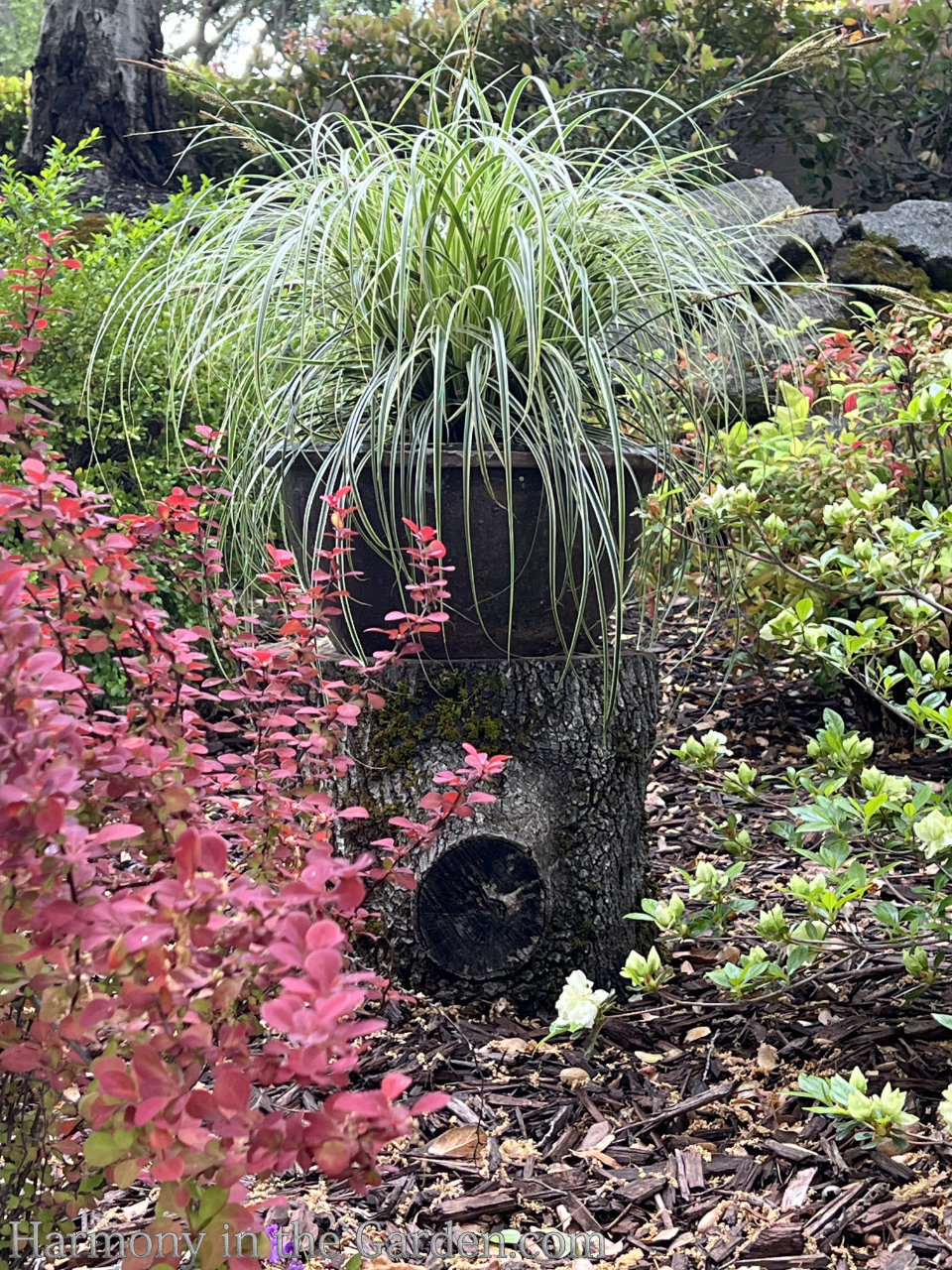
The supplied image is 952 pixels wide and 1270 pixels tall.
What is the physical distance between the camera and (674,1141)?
1494 mm

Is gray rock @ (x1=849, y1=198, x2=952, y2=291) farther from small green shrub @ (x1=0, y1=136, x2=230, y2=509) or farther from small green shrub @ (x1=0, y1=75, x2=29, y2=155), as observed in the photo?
small green shrub @ (x1=0, y1=75, x2=29, y2=155)

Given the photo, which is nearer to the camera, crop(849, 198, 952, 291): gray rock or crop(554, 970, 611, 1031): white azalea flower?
crop(554, 970, 611, 1031): white azalea flower

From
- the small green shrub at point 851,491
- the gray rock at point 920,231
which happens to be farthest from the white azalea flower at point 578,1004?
the gray rock at point 920,231

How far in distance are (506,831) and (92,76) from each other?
5.30 m

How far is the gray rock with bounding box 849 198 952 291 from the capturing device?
205 inches

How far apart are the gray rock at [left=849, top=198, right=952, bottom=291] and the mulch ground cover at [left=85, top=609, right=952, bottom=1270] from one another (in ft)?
14.3

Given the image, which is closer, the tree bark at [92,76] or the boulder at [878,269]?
the boulder at [878,269]

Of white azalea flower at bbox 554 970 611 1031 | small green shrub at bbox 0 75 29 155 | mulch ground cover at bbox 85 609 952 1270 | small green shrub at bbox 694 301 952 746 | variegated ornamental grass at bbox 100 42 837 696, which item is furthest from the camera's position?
small green shrub at bbox 0 75 29 155

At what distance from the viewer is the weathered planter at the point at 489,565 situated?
176 cm

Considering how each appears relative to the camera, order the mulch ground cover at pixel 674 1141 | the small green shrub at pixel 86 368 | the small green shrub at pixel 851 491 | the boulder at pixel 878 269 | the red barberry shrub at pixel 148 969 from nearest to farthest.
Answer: the red barberry shrub at pixel 148 969 < the mulch ground cover at pixel 674 1141 < the small green shrub at pixel 851 491 < the small green shrub at pixel 86 368 < the boulder at pixel 878 269

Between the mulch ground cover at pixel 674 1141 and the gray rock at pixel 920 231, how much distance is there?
4347 mm

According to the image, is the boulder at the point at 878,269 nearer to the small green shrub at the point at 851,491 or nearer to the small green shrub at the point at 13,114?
the small green shrub at the point at 851,491

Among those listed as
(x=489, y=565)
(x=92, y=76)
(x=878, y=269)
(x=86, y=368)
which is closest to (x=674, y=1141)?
(x=489, y=565)

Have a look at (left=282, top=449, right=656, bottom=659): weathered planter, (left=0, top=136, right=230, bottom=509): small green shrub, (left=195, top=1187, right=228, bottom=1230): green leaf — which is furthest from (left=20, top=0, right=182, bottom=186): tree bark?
(left=195, top=1187, right=228, bottom=1230): green leaf
